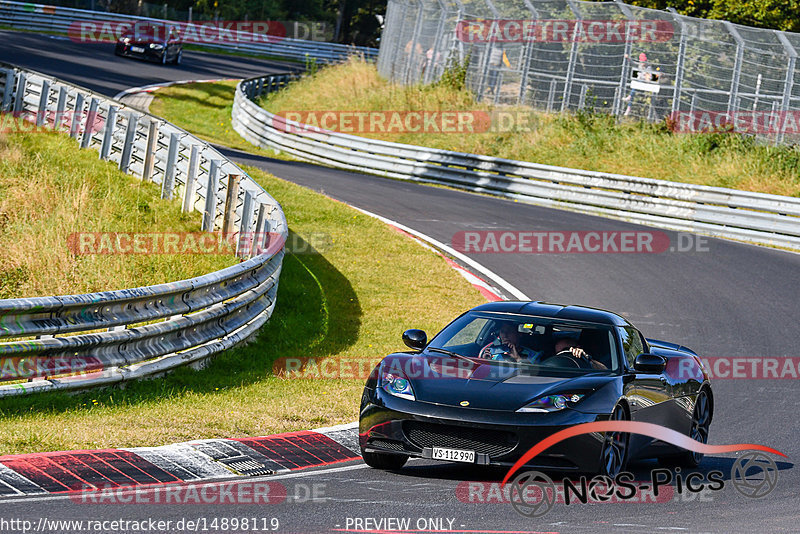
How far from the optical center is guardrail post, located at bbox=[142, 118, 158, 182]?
1842cm

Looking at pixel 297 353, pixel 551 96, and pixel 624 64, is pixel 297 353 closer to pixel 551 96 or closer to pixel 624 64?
pixel 624 64

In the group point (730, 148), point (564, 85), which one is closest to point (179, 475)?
point (730, 148)

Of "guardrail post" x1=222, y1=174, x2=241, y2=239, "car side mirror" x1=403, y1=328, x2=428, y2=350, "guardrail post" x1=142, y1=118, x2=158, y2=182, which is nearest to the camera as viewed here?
"car side mirror" x1=403, y1=328, x2=428, y2=350

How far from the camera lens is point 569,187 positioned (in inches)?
1025

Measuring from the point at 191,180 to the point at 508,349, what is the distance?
9628 millimetres

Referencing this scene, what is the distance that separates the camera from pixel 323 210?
2109cm

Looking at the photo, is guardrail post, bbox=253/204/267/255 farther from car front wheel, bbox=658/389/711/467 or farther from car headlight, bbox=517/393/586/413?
car headlight, bbox=517/393/586/413

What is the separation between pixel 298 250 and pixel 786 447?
9.75m

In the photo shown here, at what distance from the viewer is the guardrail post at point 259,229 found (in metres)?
14.4

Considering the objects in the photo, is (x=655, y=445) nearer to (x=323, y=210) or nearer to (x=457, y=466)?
(x=457, y=466)

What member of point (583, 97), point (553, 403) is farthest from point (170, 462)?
point (583, 97)

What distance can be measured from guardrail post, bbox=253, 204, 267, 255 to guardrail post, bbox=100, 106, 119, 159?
5.66 meters

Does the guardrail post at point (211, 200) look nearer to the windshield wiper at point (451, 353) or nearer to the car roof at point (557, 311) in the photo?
the car roof at point (557, 311)

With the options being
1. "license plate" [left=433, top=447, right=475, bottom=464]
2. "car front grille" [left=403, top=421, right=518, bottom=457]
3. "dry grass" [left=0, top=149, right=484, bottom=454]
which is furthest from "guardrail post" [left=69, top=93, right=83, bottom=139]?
"license plate" [left=433, top=447, right=475, bottom=464]
